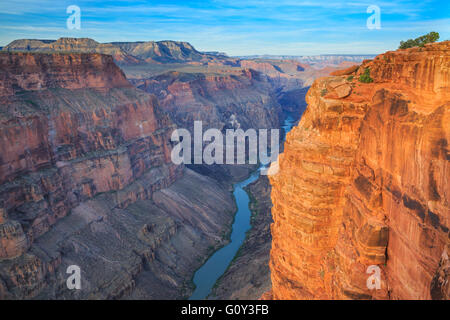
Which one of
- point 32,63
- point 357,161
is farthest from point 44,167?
point 357,161

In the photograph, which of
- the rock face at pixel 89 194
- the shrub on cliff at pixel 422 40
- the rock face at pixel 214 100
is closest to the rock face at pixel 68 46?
the rock face at pixel 214 100

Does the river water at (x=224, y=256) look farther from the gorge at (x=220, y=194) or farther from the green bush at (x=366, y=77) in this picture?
the green bush at (x=366, y=77)

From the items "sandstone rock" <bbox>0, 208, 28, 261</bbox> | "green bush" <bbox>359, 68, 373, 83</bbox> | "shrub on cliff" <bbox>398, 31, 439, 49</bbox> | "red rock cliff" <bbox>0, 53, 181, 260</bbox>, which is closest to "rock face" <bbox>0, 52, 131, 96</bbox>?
"red rock cliff" <bbox>0, 53, 181, 260</bbox>

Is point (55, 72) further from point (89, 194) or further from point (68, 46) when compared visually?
point (68, 46)

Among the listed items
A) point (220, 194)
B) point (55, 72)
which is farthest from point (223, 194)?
point (55, 72)
